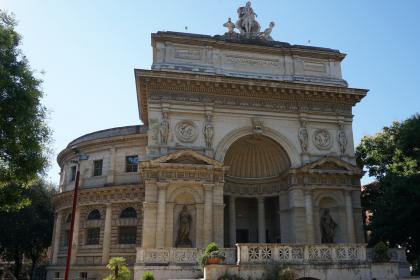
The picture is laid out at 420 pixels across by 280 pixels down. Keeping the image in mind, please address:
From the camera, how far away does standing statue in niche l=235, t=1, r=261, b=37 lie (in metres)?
30.4

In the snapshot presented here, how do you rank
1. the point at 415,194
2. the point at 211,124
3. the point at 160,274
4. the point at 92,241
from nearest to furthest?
1. the point at 160,274
2. the point at 415,194
3. the point at 211,124
4. the point at 92,241

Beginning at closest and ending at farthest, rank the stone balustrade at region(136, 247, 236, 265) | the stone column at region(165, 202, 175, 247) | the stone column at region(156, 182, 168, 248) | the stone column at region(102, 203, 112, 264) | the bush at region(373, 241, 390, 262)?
the bush at region(373, 241, 390, 262), the stone balustrade at region(136, 247, 236, 265), the stone column at region(156, 182, 168, 248), the stone column at region(165, 202, 175, 247), the stone column at region(102, 203, 112, 264)

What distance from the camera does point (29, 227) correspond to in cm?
4088

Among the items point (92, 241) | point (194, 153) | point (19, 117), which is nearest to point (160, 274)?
point (194, 153)

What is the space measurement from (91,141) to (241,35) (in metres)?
15.4

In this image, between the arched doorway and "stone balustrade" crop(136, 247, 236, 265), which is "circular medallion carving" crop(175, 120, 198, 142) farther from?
"stone balustrade" crop(136, 247, 236, 265)

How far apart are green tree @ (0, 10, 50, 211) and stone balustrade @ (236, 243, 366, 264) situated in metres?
9.44

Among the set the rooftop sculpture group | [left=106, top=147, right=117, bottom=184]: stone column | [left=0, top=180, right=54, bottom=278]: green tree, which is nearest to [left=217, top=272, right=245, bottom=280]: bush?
the rooftop sculpture group

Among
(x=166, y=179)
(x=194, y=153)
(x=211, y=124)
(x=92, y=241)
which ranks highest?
(x=211, y=124)

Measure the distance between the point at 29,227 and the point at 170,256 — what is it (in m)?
25.8

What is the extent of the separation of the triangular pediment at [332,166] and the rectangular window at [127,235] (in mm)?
14736

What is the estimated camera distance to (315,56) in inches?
1170

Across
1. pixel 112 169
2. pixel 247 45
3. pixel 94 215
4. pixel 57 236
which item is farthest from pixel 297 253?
pixel 57 236

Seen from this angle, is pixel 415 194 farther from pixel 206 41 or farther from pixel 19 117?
pixel 19 117
